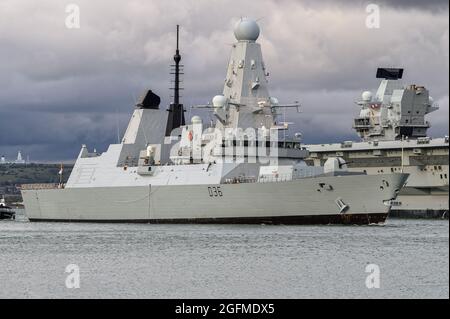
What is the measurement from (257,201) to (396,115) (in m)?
45.3

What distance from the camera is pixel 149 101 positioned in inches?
2756

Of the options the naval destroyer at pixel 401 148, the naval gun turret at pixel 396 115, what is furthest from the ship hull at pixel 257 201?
the naval gun turret at pixel 396 115

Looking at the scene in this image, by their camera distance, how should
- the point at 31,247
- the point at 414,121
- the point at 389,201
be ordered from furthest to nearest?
the point at 414,121 → the point at 389,201 → the point at 31,247

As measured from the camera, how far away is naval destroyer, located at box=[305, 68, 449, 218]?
8575cm

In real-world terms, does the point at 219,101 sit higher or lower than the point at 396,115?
lower

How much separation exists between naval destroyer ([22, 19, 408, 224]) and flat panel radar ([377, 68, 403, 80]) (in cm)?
3997

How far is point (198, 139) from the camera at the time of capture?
203ft

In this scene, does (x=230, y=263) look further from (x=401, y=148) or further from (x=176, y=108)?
(x=401, y=148)

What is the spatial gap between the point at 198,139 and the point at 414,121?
42867 mm

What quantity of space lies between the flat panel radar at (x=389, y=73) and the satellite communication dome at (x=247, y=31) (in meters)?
44.9

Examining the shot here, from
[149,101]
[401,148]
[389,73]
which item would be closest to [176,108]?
[149,101]

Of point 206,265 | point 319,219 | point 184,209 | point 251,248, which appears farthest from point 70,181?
point 206,265

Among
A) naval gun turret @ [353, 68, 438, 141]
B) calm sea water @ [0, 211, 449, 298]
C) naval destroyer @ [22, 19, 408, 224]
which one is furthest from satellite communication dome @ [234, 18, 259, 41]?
naval gun turret @ [353, 68, 438, 141]

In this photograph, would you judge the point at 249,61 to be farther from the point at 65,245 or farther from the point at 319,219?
the point at 65,245
